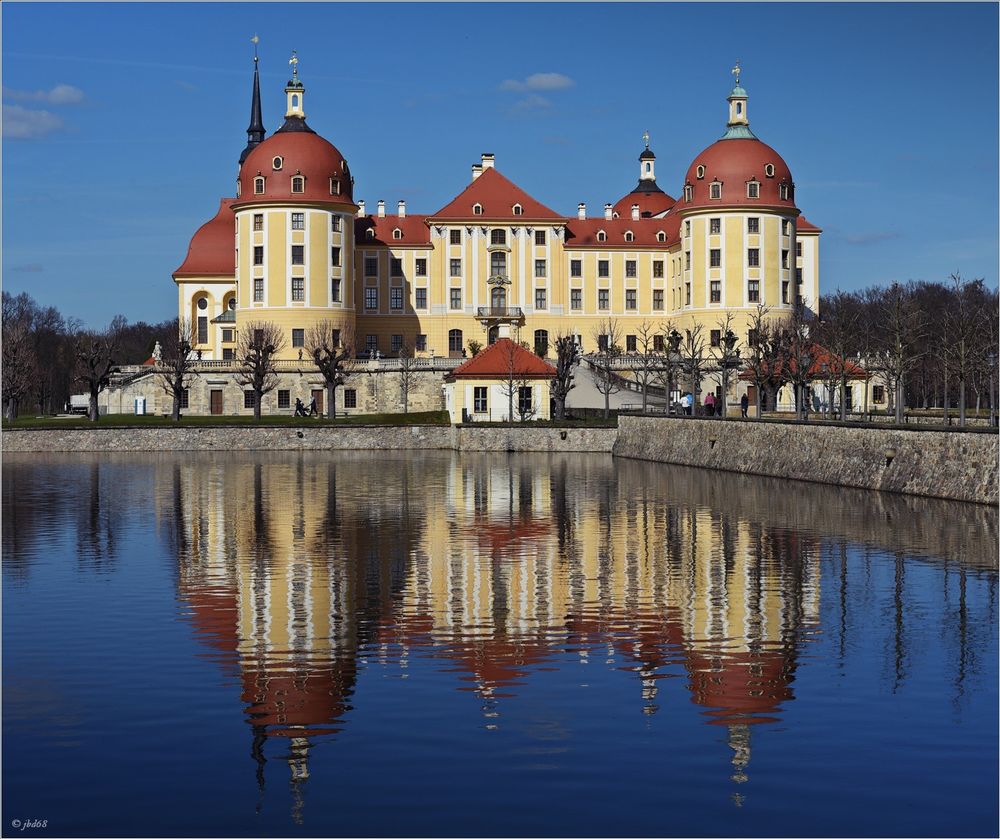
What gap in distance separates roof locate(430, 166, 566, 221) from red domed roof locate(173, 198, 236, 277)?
1473 centimetres

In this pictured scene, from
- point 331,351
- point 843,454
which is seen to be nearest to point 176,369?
point 331,351

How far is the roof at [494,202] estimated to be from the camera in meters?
94.9

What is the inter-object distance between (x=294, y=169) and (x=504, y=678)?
73.7 m

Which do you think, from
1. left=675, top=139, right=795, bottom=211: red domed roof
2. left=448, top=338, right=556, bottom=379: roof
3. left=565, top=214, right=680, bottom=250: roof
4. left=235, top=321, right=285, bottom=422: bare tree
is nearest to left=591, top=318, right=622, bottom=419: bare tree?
left=448, top=338, right=556, bottom=379: roof

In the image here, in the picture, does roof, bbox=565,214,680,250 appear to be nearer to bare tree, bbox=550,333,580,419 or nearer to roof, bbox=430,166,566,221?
roof, bbox=430,166,566,221

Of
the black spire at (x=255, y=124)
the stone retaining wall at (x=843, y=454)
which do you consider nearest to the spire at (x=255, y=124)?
the black spire at (x=255, y=124)

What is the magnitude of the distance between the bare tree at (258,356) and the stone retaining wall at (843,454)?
2573 centimetres

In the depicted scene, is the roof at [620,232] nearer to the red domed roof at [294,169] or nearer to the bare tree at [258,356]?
the red domed roof at [294,169]

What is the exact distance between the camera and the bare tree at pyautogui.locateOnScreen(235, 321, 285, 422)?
75875mm

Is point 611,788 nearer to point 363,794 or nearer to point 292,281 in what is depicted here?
point 363,794

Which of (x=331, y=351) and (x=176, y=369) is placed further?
(x=331, y=351)

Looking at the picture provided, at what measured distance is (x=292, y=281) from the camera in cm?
8669

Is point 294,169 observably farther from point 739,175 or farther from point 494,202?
point 739,175

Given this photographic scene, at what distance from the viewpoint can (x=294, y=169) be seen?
86.8 metres
